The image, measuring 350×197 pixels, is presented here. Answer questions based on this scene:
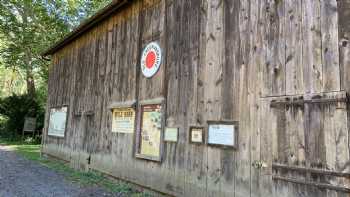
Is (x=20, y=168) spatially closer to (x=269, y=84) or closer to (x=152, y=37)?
(x=152, y=37)

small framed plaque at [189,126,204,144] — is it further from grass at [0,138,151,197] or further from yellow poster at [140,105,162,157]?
grass at [0,138,151,197]

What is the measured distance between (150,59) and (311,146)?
4.03 m

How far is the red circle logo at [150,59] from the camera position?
6615mm

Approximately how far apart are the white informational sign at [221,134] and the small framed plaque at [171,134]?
866 millimetres

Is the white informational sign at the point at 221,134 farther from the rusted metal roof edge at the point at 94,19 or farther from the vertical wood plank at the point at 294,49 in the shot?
the rusted metal roof edge at the point at 94,19

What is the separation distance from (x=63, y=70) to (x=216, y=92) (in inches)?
323

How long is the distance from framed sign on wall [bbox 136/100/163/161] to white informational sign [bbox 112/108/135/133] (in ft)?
1.16

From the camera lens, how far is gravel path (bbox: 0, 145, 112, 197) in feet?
19.8

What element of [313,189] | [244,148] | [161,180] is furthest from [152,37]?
[313,189]

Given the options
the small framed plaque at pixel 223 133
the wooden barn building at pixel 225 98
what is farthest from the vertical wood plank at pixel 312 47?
the small framed plaque at pixel 223 133

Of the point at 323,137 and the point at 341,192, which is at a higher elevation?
the point at 323,137

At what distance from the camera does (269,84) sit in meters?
4.20

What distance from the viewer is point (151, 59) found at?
21.9 feet

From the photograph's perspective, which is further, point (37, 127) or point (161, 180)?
point (37, 127)
